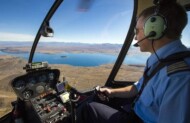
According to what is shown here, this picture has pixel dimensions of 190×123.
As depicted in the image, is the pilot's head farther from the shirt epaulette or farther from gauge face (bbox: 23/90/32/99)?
gauge face (bbox: 23/90/32/99)

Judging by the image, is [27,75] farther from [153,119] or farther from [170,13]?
[170,13]

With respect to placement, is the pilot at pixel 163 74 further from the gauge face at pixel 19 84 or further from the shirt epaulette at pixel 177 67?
the gauge face at pixel 19 84

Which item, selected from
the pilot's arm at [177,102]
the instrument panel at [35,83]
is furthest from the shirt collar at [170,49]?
the instrument panel at [35,83]

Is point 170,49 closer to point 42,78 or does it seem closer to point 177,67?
point 177,67

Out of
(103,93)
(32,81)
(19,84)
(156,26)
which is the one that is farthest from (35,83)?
(156,26)

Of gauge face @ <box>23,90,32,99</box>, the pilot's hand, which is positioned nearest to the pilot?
the pilot's hand

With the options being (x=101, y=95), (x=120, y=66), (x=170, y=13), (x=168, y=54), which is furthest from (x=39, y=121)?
(x=120, y=66)

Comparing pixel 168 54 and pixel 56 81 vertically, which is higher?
pixel 168 54
